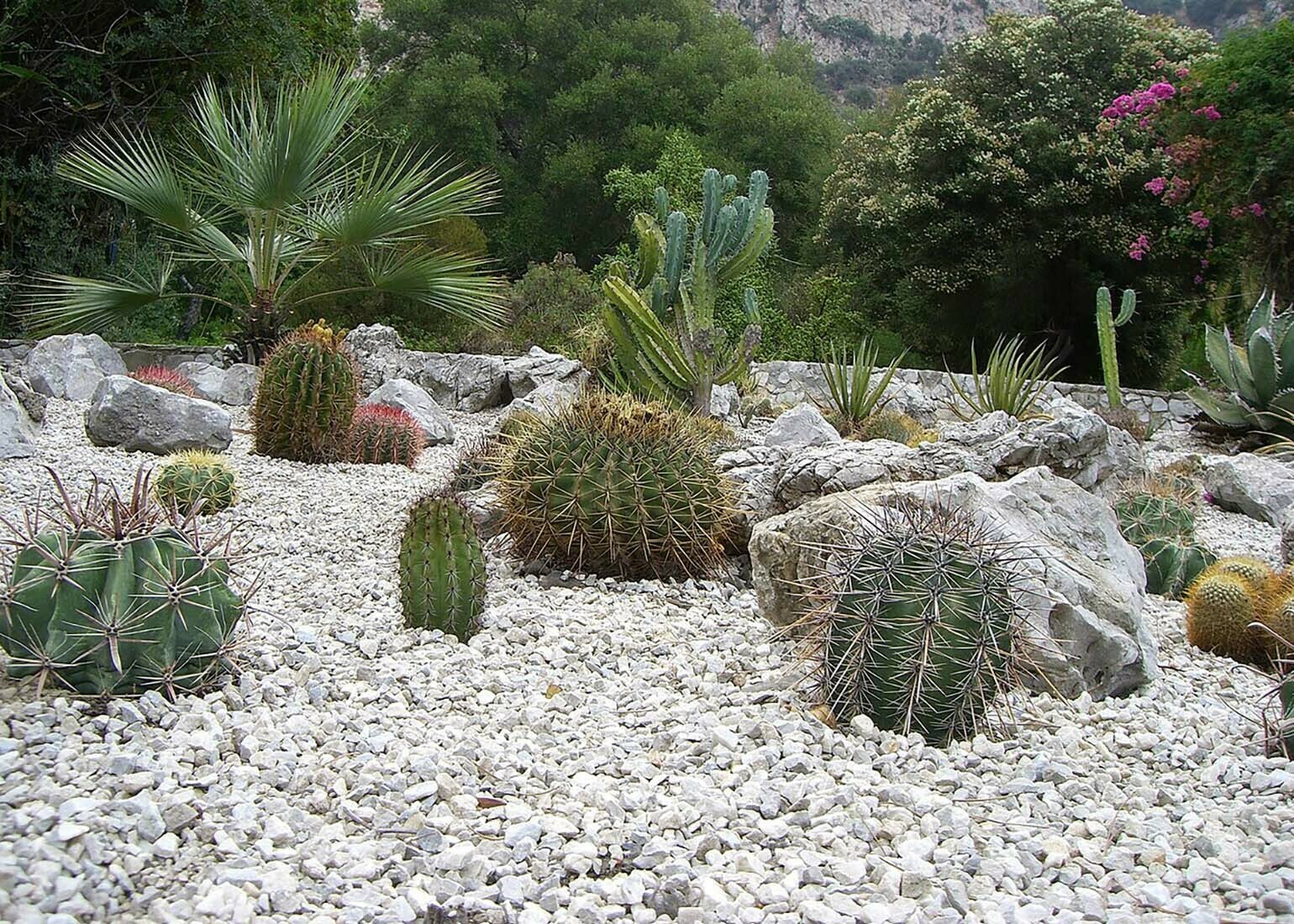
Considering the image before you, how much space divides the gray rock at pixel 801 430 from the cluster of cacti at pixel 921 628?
3620 millimetres

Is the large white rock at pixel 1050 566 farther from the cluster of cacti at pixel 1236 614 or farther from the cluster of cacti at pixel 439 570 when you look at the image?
the cluster of cacti at pixel 439 570

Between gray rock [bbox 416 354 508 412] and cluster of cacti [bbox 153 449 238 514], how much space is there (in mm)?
4630

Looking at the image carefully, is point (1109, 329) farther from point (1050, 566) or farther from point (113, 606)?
point (113, 606)

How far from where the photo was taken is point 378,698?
272 cm

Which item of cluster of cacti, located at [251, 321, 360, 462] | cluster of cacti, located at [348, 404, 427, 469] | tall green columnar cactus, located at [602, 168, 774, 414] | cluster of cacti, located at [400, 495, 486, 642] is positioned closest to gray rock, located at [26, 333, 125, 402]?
cluster of cacti, located at [251, 321, 360, 462]

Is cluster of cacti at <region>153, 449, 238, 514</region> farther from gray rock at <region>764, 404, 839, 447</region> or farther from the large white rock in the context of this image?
gray rock at <region>764, 404, 839, 447</region>

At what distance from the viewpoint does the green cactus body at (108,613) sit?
7.60ft

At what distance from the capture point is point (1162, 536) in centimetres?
466

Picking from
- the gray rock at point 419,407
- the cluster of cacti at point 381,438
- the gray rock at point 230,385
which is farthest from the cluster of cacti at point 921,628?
the gray rock at point 230,385

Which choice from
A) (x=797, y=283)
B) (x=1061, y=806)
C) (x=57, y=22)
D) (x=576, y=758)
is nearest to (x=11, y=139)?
(x=57, y=22)

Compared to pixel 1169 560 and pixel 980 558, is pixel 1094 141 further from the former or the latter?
pixel 980 558

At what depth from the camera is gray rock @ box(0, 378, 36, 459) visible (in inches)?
211

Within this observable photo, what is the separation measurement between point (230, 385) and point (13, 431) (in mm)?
3537

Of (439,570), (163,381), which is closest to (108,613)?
(439,570)
